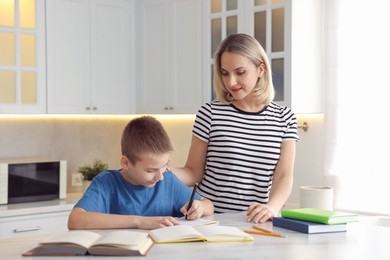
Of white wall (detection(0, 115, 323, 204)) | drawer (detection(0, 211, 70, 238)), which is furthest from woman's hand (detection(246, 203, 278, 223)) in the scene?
drawer (detection(0, 211, 70, 238))

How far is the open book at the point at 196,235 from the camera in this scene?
1.64 m

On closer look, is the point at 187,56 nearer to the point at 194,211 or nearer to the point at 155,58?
the point at 155,58

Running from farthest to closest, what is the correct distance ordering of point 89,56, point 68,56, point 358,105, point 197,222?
point 89,56, point 68,56, point 358,105, point 197,222

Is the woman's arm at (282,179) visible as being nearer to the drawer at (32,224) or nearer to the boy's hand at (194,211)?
the boy's hand at (194,211)

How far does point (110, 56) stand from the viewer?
450cm

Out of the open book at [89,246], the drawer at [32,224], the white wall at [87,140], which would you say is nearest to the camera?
the open book at [89,246]

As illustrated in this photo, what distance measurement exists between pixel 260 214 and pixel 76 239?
27.5 inches

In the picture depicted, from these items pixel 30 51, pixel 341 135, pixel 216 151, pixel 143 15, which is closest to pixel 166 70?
pixel 143 15

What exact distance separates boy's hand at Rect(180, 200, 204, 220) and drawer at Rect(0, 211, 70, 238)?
1952mm

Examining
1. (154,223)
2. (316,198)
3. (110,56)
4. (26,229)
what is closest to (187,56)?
(110,56)

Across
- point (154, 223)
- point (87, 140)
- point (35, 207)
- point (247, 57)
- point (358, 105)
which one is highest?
point (247, 57)

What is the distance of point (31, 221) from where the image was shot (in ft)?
12.4

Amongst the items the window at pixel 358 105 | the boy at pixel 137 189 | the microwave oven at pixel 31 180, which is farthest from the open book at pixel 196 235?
the microwave oven at pixel 31 180

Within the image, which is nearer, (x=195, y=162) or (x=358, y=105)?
(x=195, y=162)
